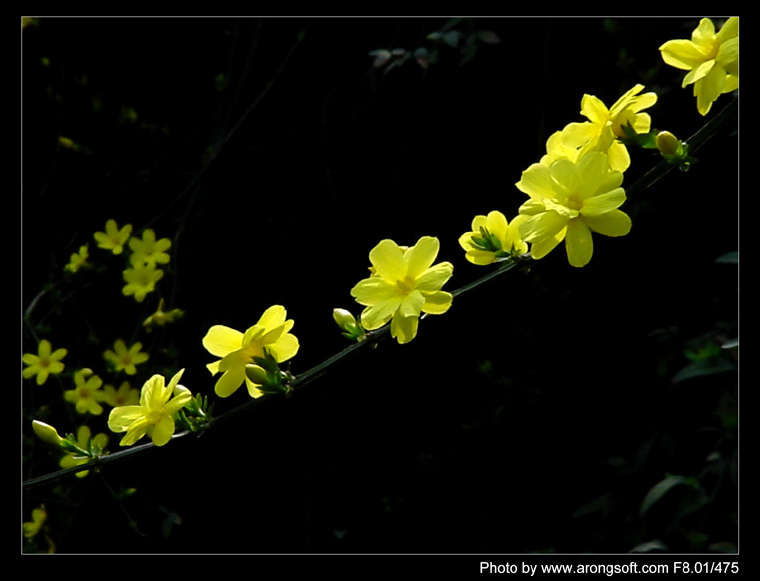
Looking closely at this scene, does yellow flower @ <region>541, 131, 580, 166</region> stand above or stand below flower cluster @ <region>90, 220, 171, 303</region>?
below

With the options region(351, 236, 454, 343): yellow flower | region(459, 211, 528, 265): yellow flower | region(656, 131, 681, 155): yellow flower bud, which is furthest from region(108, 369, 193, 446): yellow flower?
region(656, 131, 681, 155): yellow flower bud

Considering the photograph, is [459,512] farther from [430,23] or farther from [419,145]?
[430,23]

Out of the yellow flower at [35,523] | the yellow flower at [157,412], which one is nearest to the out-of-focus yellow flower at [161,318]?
the yellow flower at [35,523]

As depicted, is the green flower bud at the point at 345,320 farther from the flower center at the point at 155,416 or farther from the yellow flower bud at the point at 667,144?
the yellow flower bud at the point at 667,144

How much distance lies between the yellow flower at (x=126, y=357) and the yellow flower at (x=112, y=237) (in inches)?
11.5

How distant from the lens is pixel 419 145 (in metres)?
1.86

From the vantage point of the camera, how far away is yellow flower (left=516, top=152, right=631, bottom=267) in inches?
31.0

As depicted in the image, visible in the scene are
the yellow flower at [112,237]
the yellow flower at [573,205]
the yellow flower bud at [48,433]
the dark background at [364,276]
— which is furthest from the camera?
the yellow flower at [112,237]

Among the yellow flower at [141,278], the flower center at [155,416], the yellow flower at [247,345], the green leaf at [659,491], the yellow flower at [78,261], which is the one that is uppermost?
the yellow flower at [78,261]

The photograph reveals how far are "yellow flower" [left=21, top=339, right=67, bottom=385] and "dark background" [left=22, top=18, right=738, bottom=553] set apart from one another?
14 centimetres

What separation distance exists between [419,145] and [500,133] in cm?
22

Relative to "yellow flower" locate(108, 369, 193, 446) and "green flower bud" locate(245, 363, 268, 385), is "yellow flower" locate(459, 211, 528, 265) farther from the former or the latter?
"yellow flower" locate(108, 369, 193, 446)

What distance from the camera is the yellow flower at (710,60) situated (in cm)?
82
